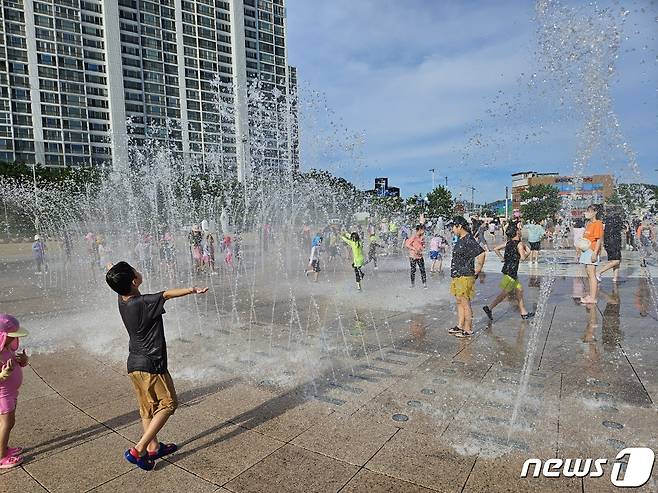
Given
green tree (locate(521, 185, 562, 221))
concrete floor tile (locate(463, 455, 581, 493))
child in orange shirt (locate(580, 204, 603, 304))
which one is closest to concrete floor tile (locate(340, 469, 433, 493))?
concrete floor tile (locate(463, 455, 581, 493))

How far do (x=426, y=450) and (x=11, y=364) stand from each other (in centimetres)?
316

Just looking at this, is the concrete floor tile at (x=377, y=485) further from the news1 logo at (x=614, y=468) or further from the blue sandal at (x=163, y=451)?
the blue sandal at (x=163, y=451)

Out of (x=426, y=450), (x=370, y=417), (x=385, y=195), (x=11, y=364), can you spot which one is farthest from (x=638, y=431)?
(x=385, y=195)

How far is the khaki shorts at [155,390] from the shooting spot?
3.15 metres

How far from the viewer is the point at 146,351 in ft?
10.3

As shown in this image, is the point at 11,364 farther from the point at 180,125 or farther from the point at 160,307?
the point at 180,125

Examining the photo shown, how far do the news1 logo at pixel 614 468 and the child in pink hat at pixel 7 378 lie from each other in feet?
12.2

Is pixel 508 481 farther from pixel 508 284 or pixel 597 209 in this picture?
pixel 597 209

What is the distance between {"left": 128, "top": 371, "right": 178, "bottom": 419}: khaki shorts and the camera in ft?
10.3

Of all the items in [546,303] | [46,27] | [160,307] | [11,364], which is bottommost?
[546,303]

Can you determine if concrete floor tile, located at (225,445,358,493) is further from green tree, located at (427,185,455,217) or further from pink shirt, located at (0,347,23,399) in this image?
green tree, located at (427,185,455,217)

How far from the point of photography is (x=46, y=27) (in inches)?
2763

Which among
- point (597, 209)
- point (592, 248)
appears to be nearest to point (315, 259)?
point (592, 248)

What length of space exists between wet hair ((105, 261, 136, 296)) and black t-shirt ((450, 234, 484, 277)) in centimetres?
443
